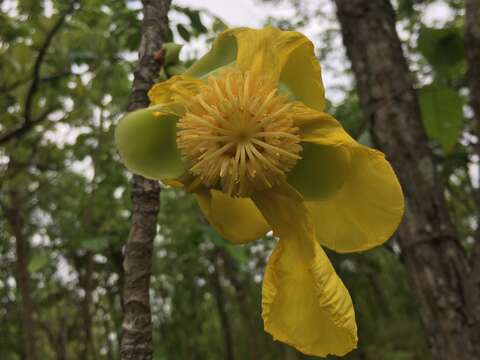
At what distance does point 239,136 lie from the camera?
2.16 feet

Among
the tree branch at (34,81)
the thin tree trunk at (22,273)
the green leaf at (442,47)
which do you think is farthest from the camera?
the thin tree trunk at (22,273)

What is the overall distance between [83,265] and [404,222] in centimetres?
443

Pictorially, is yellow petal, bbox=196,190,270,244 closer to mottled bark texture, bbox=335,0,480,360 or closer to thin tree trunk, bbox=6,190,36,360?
mottled bark texture, bbox=335,0,480,360

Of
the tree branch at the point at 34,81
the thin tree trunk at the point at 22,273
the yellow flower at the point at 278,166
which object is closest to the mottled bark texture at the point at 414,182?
the yellow flower at the point at 278,166

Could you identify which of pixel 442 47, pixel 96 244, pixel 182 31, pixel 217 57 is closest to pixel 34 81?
pixel 96 244

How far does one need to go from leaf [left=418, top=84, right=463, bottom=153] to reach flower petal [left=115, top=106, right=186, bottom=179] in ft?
3.83

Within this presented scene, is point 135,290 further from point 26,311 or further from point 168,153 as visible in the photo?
point 26,311

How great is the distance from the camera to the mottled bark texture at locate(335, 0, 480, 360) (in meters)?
1.38

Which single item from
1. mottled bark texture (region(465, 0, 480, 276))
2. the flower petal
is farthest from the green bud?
mottled bark texture (region(465, 0, 480, 276))

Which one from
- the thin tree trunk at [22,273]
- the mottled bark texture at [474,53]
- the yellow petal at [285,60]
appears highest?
the yellow petal at [285,60]

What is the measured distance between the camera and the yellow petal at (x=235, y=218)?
0.75 m

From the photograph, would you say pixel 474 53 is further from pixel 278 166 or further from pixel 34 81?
pixel 34 81

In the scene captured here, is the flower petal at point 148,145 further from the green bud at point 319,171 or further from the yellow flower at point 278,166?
the green bud at point 319,171

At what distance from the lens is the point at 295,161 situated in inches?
26.5
